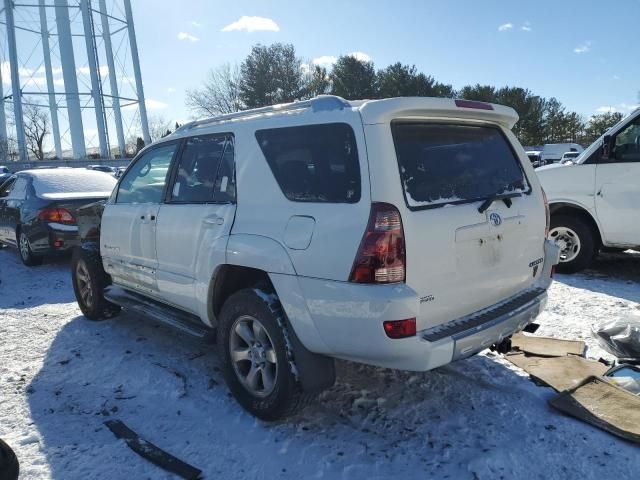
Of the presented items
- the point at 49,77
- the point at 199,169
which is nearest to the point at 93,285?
the point at 199,169

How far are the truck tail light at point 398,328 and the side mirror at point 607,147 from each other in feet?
16.0

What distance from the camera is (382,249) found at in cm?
252

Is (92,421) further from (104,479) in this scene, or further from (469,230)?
(469,230)

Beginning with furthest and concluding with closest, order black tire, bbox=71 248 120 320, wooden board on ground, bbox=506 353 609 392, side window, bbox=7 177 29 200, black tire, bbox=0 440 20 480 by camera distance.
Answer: side window, bbox=7 177 29 200
black tire, bbox=71 248 120 320
wooden board on ground, bbox=506 353 609 392
black tire, bbox=0 440 20 480

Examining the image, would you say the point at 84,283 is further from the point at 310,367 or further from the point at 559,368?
the point at 559,368

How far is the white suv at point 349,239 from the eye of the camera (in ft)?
8.46

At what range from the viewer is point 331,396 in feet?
11.4

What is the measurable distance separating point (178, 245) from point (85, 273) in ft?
6.77

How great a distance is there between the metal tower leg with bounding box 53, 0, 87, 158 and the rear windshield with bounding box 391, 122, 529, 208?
37.1 metres

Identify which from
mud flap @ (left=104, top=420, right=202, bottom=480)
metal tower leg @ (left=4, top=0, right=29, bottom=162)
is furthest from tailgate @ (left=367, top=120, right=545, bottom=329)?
metal tower leg @ (left=4, top=0, right=29, bottom=162)

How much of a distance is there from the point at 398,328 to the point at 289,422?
113 cm

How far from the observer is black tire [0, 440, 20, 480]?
81.2 inches

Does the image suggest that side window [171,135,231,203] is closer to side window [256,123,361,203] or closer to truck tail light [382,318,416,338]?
side window [256,123,361,203]

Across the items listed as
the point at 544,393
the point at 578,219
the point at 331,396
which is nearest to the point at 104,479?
the point at 331,396
